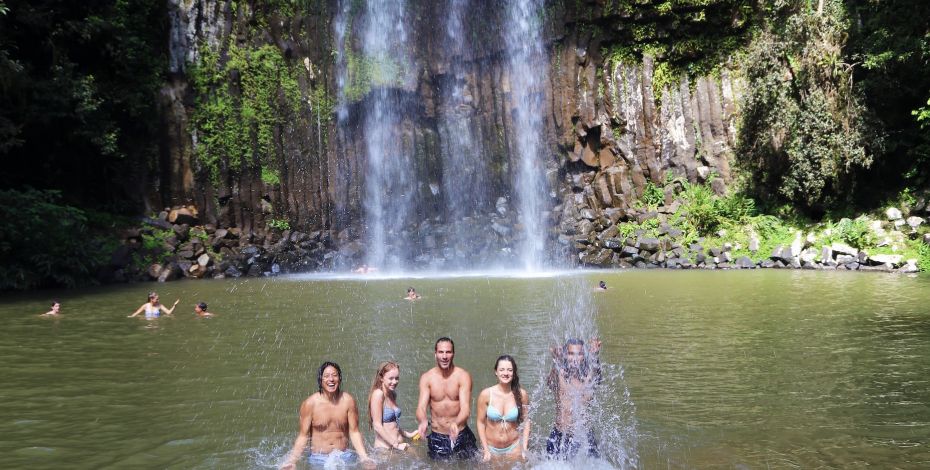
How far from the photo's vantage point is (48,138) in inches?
939

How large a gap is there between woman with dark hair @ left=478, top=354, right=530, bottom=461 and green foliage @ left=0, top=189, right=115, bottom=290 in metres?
18.7

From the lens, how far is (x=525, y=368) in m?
9.07

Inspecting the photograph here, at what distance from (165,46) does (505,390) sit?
2560 centimetres

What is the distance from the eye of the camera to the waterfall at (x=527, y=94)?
96.5 feet

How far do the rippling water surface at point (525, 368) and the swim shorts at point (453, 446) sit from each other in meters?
0.21

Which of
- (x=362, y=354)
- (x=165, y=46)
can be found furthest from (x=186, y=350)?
(x=165, y=46)

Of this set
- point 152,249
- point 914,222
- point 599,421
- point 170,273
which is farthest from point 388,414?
point 152,249

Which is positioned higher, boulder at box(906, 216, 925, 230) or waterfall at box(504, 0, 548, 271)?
waterfall at box(504, 0, 548, 271)

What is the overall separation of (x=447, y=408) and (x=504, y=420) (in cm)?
55

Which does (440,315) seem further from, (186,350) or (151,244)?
(151,244)

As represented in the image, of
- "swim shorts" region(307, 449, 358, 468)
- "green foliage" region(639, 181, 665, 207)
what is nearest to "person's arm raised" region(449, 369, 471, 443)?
"swim shorts" region(307, 449, 358, 468)

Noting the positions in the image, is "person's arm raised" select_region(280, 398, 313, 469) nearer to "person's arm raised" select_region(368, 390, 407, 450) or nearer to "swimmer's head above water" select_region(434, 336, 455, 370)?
"person's arm raised" select_region(368, 390, 407, 450)

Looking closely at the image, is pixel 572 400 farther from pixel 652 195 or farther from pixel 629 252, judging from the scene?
pixel 652 195

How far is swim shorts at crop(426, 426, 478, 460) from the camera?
6.08 metres
